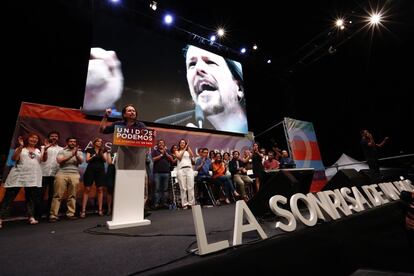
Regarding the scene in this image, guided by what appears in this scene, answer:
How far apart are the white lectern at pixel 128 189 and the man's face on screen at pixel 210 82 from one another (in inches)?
146

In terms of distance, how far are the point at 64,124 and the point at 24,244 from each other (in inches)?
122

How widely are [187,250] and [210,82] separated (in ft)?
18.2

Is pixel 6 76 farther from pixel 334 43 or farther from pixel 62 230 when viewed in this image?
pixel 334 43

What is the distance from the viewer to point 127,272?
1.23 metres

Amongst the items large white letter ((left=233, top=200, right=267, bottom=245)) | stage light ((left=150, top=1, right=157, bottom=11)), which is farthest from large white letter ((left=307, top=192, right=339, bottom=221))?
stage light ((left=150, top=1, right=157, bottom=11))

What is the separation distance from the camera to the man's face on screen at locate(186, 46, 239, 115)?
20.7 ft

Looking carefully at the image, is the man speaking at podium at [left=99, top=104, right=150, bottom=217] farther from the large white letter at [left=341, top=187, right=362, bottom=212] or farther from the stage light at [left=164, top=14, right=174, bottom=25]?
the stage light at [left=164, top=14, right=174, bottom=25]

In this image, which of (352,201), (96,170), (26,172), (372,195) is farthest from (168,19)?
(372,195)

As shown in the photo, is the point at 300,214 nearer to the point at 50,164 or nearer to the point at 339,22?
the point at 50,164

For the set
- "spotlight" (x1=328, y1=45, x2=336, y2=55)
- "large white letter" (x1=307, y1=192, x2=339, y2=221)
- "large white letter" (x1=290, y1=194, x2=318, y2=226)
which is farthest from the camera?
"spotlight" (x1=328, y1=45, x2=336, y2=55)

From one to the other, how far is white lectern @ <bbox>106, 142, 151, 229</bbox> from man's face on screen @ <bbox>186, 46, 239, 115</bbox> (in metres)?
3.71

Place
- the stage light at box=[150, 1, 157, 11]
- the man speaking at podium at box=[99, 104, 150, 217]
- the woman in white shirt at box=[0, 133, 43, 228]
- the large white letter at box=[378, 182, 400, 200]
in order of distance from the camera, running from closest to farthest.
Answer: the man speaking at podium at box=[99, 104, 150, 217], the woman in white shirt at box=[0, 133, 43, 228], the large white letter at box=[378, 182, 400, 200], the stage light at box=[150, 1, 157, 11]

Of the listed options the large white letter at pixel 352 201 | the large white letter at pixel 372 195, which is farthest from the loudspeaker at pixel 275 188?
the large white letter at pixel 372 195

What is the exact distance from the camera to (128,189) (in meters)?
2.68
